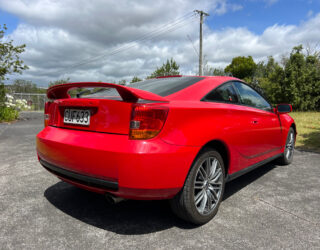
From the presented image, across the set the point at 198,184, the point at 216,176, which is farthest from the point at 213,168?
the point at 198,184

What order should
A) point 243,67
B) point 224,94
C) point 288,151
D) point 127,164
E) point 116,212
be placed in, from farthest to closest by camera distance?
point 243,67, point 288,151, point 224,94, point 116,212, point 127,164

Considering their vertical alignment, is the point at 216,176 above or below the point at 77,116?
below

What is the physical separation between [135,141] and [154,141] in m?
0.14

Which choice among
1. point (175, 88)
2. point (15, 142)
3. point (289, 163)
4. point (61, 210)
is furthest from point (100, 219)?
point (15, 142)

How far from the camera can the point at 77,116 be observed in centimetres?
227

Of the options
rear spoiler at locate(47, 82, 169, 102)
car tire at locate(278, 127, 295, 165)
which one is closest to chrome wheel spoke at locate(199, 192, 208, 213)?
rear spoiler at locate(47, 82, 169, 102)

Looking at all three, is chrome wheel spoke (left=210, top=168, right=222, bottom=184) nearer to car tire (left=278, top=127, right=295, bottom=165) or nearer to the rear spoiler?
the rear spoiler

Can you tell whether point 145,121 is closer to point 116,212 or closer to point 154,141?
point 154,141

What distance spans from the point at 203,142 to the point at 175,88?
1.99 ft

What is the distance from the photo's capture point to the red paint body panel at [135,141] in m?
1.86

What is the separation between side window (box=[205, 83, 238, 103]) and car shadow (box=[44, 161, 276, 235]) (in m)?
1.16

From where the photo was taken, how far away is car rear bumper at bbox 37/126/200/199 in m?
1.84

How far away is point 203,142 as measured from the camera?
7.11 feet

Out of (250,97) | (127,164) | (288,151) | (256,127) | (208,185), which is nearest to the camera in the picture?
(127,164)
